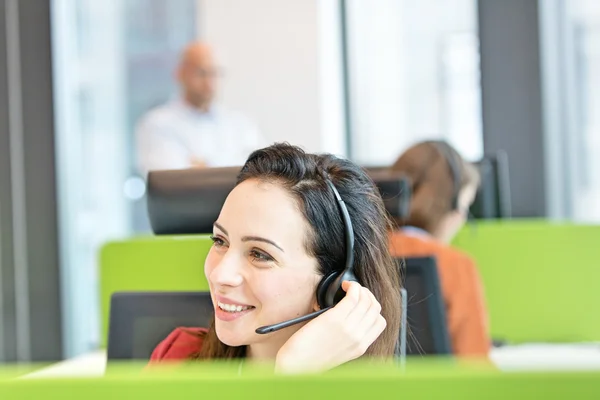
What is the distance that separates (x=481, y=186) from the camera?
2.91 metres

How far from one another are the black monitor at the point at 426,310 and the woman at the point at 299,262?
35 centimetres

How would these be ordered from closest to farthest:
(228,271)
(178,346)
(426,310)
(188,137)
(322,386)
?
(322,386) → (228,271) → (178,346) → (426,310) → (188,137)

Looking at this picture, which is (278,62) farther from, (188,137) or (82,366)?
(82,366)

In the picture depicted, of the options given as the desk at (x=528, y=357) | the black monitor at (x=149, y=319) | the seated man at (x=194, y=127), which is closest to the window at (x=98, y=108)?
the seated man at (x=194, y=127)

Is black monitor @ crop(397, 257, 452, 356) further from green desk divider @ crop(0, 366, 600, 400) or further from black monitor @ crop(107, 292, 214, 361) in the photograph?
green desk divider @ crop(0, 366, 600, 400)

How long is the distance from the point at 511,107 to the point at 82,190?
6.86 feet

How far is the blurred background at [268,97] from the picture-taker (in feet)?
12.9

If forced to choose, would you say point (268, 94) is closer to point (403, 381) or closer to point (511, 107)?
point (511, 107)

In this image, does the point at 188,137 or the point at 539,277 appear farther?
the point at 188,137

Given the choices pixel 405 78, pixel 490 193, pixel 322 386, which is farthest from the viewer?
pixel 405 78

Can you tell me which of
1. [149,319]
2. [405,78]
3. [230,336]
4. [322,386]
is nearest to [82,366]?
[149,319]

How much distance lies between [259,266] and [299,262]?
0.06 m

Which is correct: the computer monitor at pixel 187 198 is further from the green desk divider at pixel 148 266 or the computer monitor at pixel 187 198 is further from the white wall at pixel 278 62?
the white wall at pixel 278 62

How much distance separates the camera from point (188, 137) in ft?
14.3
